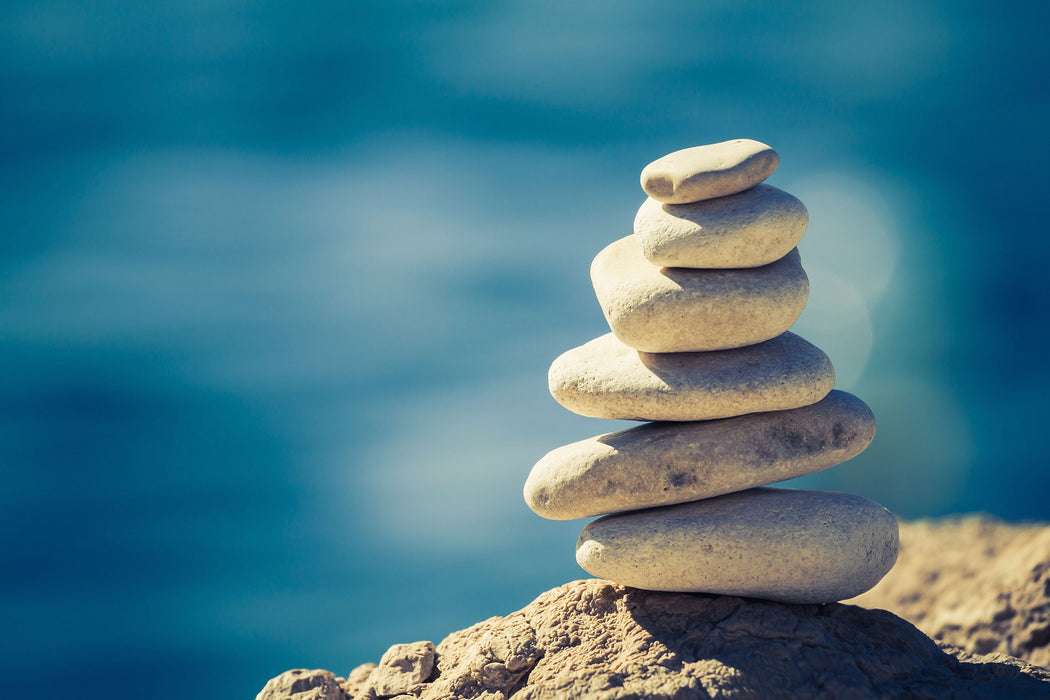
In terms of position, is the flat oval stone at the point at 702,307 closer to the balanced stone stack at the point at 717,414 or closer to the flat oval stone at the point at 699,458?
the balanced stone stack at the point at 717,414

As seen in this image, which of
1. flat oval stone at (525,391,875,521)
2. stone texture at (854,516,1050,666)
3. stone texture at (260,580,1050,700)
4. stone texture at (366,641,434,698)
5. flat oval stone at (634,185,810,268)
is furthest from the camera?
stone texture at (854,516,1050,666)

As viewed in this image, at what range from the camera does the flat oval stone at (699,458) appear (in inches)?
225

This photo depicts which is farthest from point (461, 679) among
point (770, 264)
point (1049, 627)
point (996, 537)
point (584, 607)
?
point (996, 537)

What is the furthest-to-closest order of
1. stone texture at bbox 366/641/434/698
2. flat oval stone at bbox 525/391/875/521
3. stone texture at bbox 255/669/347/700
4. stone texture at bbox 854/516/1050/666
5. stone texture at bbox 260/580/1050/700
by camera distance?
stone texture at bbox 854/516/1050/666 < stone texture at bbox 255/669/347/700 < stone texture at bbox 366/641/434/698 < flat oval stone at bbox 525/391/875/521 < stone texture at bbox 260/580/1050/700

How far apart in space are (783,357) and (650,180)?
4.58ft

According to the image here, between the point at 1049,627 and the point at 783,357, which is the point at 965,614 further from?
the point at 783,357

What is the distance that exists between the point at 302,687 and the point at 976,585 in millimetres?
8241

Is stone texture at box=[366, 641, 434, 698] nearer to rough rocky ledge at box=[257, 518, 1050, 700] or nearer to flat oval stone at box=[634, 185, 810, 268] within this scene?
rough rocky ledge at box=[257, 518, 1050, 700]

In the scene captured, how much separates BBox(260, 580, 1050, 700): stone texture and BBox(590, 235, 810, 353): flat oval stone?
1720mm

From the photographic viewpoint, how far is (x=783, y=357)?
19.0 ft

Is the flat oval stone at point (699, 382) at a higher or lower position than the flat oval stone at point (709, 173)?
lower

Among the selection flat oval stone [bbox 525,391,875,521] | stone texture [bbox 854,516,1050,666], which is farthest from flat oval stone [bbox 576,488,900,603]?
stone texture [bbox 854,516,1050,666]

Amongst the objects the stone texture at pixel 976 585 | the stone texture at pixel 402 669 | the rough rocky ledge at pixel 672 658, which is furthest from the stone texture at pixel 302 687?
the stone texture at pixel 976 585

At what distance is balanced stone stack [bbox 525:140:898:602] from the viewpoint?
5582 millimetres
